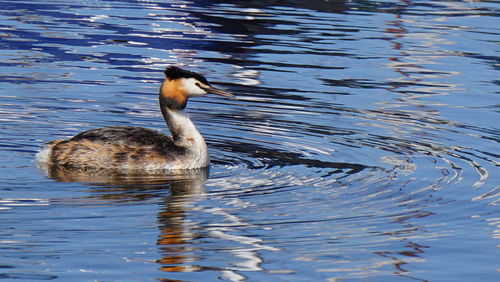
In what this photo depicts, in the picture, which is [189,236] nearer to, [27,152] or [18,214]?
[18,214]

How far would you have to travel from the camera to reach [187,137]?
1298cm

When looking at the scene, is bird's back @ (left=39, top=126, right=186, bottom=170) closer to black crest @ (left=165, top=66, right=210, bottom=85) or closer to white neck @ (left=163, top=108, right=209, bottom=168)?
white neck @ (left=163, top=108, right=209, bottom=168)

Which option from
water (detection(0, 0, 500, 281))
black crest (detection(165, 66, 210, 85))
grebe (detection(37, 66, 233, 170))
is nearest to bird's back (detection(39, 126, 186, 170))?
grebe (detection(37, 66, 233, 170))

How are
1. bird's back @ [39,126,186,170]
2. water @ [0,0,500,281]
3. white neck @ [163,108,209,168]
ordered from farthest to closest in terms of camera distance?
white neck @ [163,108,209,168], bird's back @ [39,126,186,170], water @ [0,0,500,281]

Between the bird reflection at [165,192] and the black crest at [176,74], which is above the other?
the black crest at [176,74]

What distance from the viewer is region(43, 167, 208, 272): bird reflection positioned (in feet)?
31.0

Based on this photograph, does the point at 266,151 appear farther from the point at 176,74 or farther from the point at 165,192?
the point at 165,192

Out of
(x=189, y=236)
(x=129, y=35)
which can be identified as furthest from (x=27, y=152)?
(x=129, y=35)

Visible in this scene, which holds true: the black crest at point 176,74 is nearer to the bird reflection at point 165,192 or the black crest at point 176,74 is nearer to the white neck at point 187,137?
the white neck at point 187,137

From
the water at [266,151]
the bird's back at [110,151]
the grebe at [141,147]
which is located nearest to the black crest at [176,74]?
the grebe at [141,147]

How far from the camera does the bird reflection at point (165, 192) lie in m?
9.45

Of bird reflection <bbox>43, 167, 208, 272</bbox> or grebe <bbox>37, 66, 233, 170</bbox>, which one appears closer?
bird reflection <bbox>43, 167, 208, 272</bbox>

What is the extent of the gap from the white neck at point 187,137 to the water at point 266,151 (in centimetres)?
15

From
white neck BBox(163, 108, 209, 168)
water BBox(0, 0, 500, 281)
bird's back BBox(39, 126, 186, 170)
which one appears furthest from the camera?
white neck BBox(163, 108, 209, 168)
